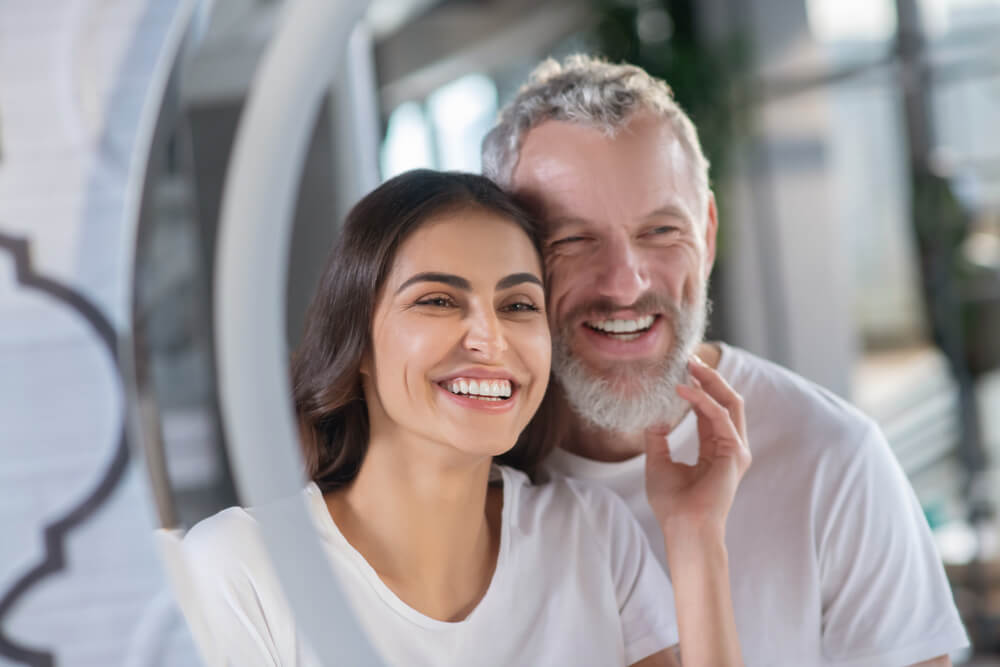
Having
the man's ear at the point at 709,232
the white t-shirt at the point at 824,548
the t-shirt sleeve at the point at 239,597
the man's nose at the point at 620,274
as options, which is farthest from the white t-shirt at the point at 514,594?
the man's ear at the point at 709,232

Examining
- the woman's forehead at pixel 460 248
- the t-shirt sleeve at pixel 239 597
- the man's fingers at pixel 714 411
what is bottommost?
the t-shirt sleeve at pixel 239 597

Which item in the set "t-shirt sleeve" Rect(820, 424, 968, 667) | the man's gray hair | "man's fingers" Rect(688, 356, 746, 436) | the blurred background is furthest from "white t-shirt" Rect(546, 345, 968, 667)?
the blurred background

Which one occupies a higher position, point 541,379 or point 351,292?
point 351,292

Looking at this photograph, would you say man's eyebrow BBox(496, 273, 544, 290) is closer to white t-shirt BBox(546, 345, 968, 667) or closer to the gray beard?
the gray beard

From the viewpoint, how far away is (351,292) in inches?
37.3

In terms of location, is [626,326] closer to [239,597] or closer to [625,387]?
[625,387]

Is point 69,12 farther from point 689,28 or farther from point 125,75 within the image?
point 689,28

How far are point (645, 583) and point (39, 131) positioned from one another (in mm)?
900

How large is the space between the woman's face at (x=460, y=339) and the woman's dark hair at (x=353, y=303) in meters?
0.01

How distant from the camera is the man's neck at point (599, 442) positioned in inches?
46.4

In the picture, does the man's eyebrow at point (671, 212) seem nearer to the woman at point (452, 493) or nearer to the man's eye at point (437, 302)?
the woman at point (452, 493)

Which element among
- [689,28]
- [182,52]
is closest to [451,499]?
[182,52]

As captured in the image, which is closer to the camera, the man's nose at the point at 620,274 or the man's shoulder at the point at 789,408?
the man's nose at the point at 620,274

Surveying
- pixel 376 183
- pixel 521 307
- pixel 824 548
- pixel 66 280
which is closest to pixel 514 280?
pixel 521 307
